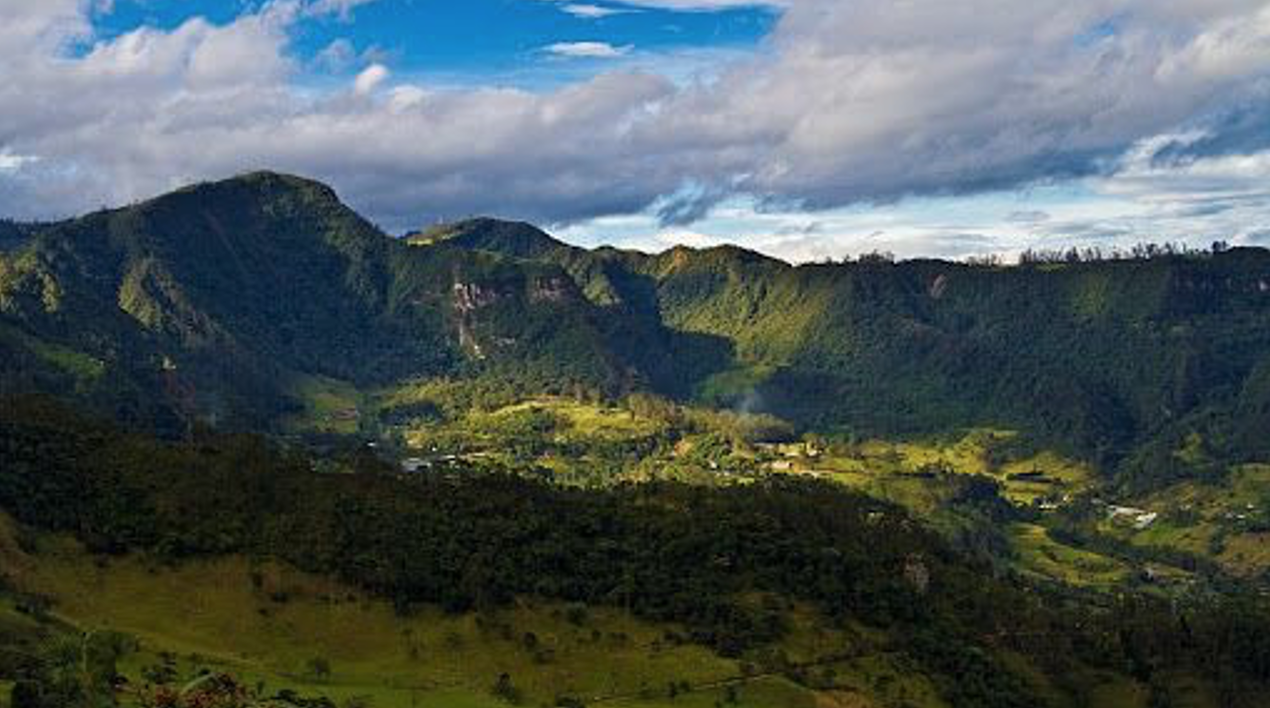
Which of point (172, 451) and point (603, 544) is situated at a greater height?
point (172, 451)

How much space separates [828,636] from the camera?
165 meters

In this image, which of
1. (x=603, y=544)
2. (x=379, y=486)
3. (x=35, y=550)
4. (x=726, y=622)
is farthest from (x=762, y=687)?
(x=35, y=550)

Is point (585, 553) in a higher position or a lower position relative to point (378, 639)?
higher

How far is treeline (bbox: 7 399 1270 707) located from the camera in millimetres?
161125

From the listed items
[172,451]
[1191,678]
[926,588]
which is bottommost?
[1191,678]

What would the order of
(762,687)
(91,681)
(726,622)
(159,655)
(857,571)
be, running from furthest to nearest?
(857,571) < (726,622) < (762,687) < (159,655) < (91,681)

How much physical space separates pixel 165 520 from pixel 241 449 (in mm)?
26043

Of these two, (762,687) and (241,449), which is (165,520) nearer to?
(241,449)

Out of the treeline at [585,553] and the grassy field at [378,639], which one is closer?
the grassy field at [378,639]

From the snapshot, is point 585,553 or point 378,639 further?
point 585,553

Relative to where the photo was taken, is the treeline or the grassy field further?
the treeline

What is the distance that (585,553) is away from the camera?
557ft

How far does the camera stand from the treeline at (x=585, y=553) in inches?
6344

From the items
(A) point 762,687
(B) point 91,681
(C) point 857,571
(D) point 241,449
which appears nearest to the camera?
(B) point 91,681
